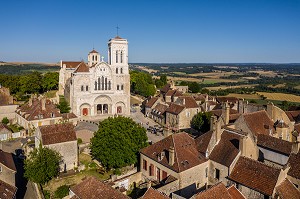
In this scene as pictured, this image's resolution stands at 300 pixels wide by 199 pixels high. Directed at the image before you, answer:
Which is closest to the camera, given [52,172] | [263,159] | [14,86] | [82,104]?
[52,172]

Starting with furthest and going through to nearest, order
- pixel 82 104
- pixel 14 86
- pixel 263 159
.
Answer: pixel 14 86 < pixel 82 104 < pixel 263 159

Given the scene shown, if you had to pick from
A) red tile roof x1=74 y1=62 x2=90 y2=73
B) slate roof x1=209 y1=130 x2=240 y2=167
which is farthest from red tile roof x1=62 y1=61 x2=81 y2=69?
slate roof x1=209 y1=130 x2=240 y2=167

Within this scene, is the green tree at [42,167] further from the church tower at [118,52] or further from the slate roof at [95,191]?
the church tower at [118,52]

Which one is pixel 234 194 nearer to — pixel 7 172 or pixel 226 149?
pixel 226 149

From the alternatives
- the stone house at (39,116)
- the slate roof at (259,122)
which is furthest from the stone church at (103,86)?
the slate roof at (259,122)

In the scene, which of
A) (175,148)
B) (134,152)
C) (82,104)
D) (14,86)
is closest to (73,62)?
(14,86)

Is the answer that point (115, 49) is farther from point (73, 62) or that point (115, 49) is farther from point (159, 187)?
point (159, 187)

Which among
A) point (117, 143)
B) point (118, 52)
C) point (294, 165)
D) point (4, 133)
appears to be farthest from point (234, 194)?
point (118, 52)
